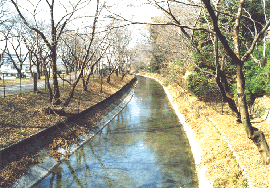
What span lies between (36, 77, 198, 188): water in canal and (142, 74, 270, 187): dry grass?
884 millimetres

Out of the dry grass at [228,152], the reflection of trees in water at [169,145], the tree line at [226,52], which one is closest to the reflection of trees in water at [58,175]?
the reflection of trees in water at [169,145]

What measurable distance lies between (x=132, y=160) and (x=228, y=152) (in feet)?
13.1

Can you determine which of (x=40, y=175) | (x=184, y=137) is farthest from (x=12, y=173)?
(x=184, y=137)

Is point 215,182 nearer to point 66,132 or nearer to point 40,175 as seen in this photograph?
point 40,175

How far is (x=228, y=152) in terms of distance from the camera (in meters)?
8.55

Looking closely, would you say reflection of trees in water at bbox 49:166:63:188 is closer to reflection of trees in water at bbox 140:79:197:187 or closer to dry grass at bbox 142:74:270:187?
reflection of trees in water at bbox 140:79:197:187

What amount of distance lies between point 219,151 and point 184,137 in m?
4.55

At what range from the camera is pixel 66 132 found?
12133 mm

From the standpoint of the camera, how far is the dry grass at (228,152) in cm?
659

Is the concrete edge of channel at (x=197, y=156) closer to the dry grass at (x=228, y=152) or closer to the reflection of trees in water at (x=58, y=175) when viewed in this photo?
the dry grass at (x=228, y=152)

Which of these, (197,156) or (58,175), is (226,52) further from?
(58,175)

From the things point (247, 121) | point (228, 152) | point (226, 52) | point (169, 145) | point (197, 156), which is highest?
point (226, 52)

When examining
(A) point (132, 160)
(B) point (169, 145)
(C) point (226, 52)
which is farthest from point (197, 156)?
(C) point (226, 52)

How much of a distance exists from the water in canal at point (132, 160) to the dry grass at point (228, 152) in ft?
2.90
